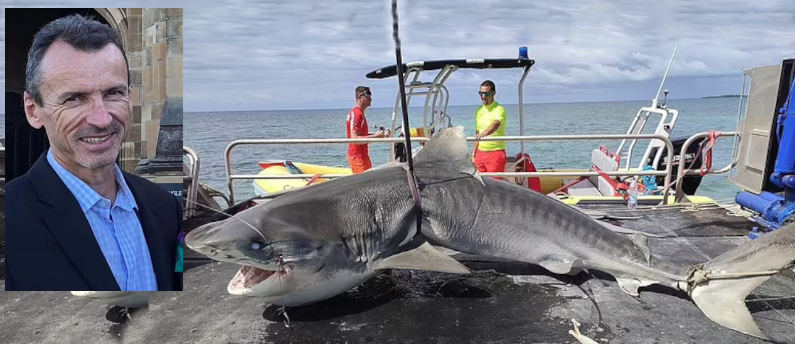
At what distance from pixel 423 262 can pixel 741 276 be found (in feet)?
6.26

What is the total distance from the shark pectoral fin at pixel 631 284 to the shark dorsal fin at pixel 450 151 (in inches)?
49.2

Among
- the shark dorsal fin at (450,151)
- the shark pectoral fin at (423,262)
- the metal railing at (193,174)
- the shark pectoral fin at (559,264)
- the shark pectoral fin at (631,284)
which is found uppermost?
the shark dorsal fin at (450,151)

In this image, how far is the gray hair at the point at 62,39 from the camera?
2924 mm

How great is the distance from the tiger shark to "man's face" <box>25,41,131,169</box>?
703mm

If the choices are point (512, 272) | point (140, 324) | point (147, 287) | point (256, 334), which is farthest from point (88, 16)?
point (512, 272)

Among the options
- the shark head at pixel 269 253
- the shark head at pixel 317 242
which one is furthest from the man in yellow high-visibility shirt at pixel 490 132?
the shark head at pixel 269 253

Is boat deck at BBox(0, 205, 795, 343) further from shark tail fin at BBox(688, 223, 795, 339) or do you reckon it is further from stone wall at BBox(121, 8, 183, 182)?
stone wall at BBox(121, 8, 183, 182)

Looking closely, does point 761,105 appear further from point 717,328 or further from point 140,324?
point 140,324

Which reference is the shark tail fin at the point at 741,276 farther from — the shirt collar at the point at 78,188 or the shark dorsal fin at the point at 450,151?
the shirt collar at the point at 78,188

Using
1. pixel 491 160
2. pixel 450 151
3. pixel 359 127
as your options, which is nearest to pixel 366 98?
pixel 359 127

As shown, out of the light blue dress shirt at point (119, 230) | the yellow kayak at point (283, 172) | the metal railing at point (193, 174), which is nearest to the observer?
the light blue dress shirt at point (119, 230)

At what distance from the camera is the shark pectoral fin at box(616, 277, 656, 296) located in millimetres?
3643

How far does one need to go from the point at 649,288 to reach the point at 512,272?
940 millimetres

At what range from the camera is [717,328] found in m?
3.14
